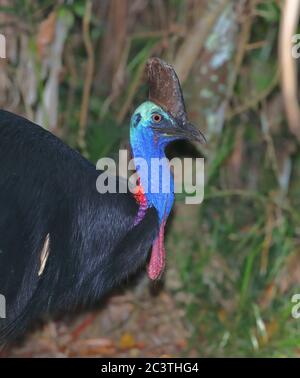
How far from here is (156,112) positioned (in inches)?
120

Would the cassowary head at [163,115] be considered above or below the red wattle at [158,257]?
above

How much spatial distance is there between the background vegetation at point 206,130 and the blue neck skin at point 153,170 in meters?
0.99

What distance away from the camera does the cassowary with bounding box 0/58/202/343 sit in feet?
9.39

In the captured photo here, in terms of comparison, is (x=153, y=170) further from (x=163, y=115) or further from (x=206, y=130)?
(x=206, y=130)

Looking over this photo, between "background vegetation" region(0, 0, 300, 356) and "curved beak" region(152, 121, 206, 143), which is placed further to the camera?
"background vegetation" region(0, 0, 300, 356)

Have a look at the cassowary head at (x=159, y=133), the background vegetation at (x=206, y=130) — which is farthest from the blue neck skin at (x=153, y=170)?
the background vegetation at (x=206, y=130)

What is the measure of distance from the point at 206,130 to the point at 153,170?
117 cm

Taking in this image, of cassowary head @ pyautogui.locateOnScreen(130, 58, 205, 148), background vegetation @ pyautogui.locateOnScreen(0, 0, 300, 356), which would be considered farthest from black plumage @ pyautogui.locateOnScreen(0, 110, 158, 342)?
background vegetation @ pyautogui.locateOnScreen(0, 0, 300, 356)

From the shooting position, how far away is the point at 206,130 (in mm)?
4156

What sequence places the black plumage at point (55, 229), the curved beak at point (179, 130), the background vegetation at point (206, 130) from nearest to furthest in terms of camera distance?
the black plumage at point (55, 229), the curved beak at point (179, 130), the background vegetation at point (206, 130)

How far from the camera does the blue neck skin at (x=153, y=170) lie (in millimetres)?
3027

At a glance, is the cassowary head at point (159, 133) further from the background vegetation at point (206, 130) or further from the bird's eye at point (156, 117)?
the background vegetation at point (206, 130)

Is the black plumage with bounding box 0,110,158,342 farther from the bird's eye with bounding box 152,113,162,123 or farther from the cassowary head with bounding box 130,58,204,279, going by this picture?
the bird's eye with bounding box 152,113,162,123

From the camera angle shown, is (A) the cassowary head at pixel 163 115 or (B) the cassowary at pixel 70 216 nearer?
(B) the cassowary at pixel 70 216
